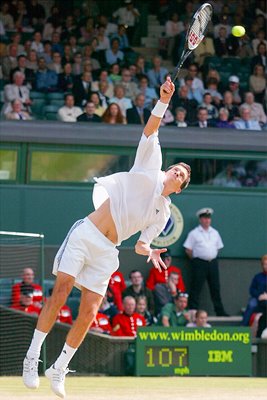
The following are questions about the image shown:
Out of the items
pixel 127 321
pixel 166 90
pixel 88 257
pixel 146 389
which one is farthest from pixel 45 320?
pixel 127 321


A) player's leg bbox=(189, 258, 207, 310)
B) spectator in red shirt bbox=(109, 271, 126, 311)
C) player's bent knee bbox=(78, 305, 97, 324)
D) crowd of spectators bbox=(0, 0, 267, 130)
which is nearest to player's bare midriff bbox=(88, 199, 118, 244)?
player's bent knee bbox=(78, 305, 97, 324)

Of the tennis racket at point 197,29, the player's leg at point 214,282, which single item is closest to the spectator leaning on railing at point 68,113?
the player's leg at point 214,282

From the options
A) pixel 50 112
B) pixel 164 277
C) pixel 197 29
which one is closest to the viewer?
pixel 197 29

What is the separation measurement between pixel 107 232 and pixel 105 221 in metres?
0.10

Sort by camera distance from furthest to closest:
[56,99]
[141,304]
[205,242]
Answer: [56,99] < [205,242] < [141,304]

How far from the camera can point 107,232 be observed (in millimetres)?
9688

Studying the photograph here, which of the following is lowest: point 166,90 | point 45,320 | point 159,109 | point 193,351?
point 193,351

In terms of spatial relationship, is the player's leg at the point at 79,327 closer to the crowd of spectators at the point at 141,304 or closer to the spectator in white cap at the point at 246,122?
the crowd of spectators at the point at 141,304

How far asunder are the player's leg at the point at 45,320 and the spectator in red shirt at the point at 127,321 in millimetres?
7386

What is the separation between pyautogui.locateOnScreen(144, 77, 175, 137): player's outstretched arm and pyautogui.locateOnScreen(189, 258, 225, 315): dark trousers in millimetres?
10119

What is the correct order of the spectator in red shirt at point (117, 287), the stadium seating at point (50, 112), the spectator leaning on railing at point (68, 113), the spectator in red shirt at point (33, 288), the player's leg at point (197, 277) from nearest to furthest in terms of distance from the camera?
the spectator in red shirt at point (33, 288)
the spectator in red shirt at point (117, 287)
the player's leg at point (197, 277)
the spectator leaning on railing at point (68, 113)
the stadium seating at point (50, 112)

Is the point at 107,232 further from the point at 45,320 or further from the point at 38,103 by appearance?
the point at 38,103

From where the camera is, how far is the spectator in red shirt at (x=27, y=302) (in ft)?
55.3

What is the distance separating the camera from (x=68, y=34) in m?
22.5
